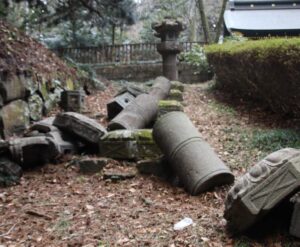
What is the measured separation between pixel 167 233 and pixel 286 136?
3346 millimetres

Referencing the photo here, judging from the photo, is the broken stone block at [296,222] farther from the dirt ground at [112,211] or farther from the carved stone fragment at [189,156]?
the carved stone fragment at [189,156]

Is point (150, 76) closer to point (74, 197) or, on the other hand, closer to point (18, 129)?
point (18, 129)

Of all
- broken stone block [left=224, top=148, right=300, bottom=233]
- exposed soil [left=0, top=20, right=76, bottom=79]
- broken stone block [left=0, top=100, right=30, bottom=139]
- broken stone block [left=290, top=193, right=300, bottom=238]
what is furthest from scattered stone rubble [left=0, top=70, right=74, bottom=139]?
broken stone block [left=290, top=193, right=300, bottom=238]

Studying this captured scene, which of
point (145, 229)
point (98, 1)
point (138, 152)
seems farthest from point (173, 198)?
point (98, 1)

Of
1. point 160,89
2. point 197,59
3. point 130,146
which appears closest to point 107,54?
point 197,59

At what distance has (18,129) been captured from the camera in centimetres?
712

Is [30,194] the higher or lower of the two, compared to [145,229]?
lower

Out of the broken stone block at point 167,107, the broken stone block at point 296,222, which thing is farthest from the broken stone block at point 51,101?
the broken stone block at point 296,222

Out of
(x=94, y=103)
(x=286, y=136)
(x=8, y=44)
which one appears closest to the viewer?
(x=286, y=136)

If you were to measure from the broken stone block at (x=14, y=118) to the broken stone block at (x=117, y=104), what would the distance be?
1559 millimetres

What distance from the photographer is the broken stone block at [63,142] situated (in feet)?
20.4

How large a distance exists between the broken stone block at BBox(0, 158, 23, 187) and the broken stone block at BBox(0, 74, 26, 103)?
163 centimetres

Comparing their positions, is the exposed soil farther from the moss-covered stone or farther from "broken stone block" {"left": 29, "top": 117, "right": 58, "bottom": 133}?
"broken stone block" {"left": 29, "top": 117, "right": 58, "bottom": 133}

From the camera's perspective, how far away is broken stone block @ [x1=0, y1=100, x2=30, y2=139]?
22.4ft
